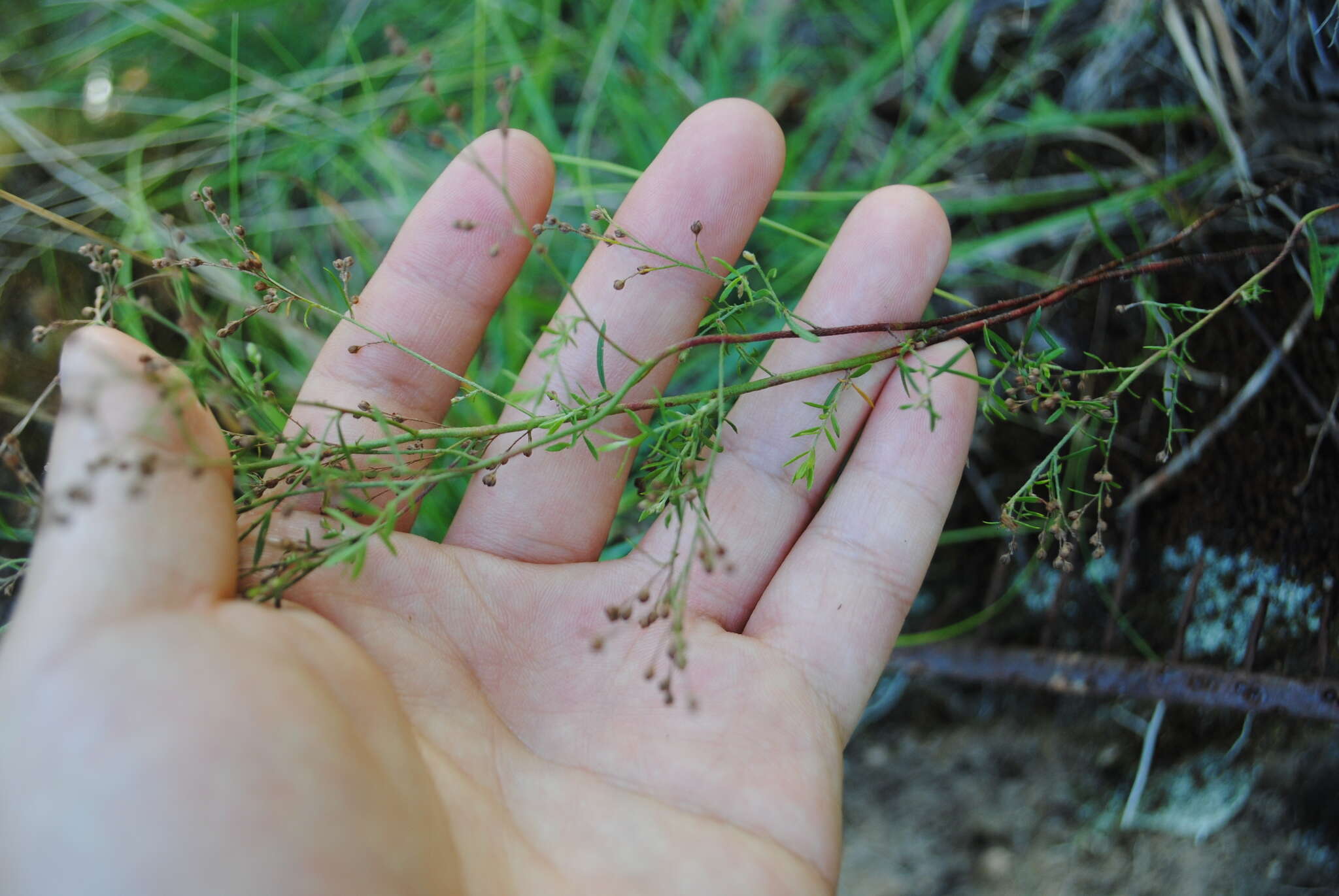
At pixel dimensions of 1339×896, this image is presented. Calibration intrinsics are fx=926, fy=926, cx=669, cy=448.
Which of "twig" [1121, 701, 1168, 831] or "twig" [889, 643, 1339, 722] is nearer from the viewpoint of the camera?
"twig" [889, 643, 1339, 722]

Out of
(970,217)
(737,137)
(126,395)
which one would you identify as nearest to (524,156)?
(737,137)

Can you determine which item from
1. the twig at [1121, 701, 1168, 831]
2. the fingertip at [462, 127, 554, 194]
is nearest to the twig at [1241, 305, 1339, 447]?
the twig at [1121, 701, 1168, 831]

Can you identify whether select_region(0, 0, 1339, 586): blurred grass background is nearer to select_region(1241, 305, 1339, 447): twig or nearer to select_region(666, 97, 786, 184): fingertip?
select_region(1241, 305, 1339, 447): twig

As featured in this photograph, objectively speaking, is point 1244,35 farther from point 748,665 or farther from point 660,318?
point 748,665

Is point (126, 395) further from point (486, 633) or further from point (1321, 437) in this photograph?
point (1321, 437)

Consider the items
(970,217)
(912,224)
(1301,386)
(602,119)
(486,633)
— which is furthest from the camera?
(602,119)

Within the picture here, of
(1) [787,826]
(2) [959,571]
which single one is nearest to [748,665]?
(1) [787,826]

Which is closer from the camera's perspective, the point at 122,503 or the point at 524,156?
the point at 122,503
